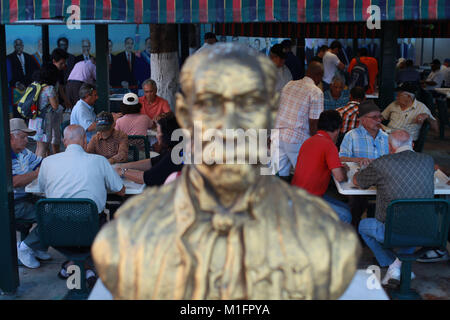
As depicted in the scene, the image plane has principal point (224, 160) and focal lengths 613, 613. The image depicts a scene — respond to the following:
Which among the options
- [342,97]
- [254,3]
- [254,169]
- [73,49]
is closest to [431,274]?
[254,3]

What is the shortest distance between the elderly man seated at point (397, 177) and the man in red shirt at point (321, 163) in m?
0.28

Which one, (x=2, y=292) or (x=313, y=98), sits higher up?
(x=313, y=98)

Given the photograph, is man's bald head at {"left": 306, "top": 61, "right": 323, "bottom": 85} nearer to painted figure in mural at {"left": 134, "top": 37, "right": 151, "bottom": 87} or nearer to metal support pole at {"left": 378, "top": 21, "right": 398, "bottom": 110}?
metal support pole at {"left": 378, "top": 21, "right": 398, "bottom": 110}

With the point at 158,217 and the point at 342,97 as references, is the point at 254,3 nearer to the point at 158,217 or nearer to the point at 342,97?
the point at 158,217

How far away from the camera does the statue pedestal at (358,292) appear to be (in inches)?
107

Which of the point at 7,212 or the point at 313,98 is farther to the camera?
the point at 313,98

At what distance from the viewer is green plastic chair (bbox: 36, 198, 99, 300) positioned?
429cm

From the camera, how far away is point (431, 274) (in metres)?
5.16

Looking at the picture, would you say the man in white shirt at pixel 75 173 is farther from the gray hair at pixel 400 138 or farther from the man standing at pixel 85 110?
the man standing at pixel 85 110

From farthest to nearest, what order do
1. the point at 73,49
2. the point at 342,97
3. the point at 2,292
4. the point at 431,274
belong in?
the point at 73,49, the point at 342,97, the point at 431,274, the point at 2,292

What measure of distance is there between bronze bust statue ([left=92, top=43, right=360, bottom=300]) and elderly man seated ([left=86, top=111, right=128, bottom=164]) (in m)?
3.93

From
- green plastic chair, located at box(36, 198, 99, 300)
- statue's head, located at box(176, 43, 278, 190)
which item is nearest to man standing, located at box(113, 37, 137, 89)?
green plastic chair, located at box(36, 198, 99, 300)
